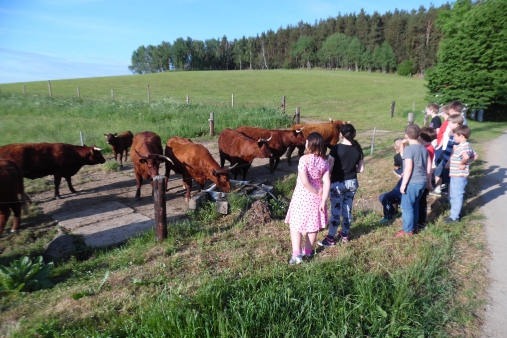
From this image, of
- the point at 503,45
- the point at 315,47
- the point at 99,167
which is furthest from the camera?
the point at 315,47

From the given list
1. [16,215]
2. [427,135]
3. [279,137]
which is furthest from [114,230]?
[279,137]

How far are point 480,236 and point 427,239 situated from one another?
0.93 meters

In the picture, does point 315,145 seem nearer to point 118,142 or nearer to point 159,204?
point 159,204

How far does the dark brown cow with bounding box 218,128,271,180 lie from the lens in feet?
30.0

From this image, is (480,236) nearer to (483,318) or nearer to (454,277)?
(454,277)

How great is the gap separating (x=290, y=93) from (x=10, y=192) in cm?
3942

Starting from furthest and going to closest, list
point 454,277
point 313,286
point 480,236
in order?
point 480,236 → point 454,277 → point 313,286

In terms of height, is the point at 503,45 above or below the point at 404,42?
below

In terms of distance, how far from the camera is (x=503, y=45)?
20.1m

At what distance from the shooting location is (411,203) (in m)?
5.04

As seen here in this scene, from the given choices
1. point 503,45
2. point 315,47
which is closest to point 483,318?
point 503,45

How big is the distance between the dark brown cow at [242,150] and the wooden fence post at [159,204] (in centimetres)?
388

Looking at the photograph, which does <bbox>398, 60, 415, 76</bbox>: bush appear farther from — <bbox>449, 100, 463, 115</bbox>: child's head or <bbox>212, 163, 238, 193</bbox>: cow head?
<bbox>212, 163, 238, 193</bbox>: cow head

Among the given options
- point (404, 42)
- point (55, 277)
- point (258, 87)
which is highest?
point (404, 42)
